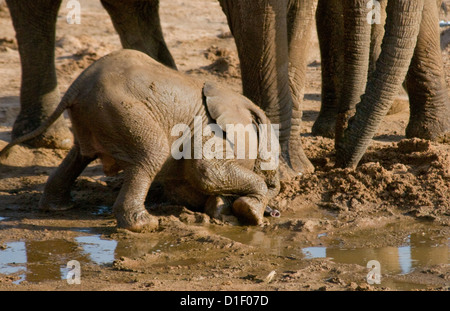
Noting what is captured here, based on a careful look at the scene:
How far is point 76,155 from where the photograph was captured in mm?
5051

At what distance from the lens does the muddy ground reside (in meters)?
3.93

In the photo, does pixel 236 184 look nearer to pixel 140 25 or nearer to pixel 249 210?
pixel 249 210

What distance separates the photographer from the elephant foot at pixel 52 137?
639cm

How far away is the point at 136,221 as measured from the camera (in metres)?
4.68

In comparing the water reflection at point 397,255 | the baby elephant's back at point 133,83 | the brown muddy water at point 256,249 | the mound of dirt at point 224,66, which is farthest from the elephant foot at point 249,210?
the mound of dirt at point 224,66

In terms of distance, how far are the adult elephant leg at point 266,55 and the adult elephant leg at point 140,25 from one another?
1.30 m

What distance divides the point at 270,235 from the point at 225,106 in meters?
0.84

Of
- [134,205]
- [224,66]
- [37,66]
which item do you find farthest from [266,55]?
[224,66]

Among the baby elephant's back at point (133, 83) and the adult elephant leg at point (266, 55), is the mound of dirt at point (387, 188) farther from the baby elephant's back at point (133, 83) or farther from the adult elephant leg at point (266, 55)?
the baby elephant's back at point (133, 83)

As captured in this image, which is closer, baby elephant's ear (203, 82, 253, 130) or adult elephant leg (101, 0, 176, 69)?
baby elephant's ear (203, 82, 253, 130)

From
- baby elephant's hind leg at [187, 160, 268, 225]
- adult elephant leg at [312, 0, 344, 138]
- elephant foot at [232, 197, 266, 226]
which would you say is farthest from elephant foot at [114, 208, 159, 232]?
adult elephant leg at [312, 0, 344, 138]

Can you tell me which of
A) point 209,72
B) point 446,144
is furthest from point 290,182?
point 209,72

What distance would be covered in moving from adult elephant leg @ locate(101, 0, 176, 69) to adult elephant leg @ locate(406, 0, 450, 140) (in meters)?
2.04

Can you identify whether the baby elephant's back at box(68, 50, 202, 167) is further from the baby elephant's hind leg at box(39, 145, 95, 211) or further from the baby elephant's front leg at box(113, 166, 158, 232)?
the baby elephant's hind leg at box(39, 145, 95, 211)
